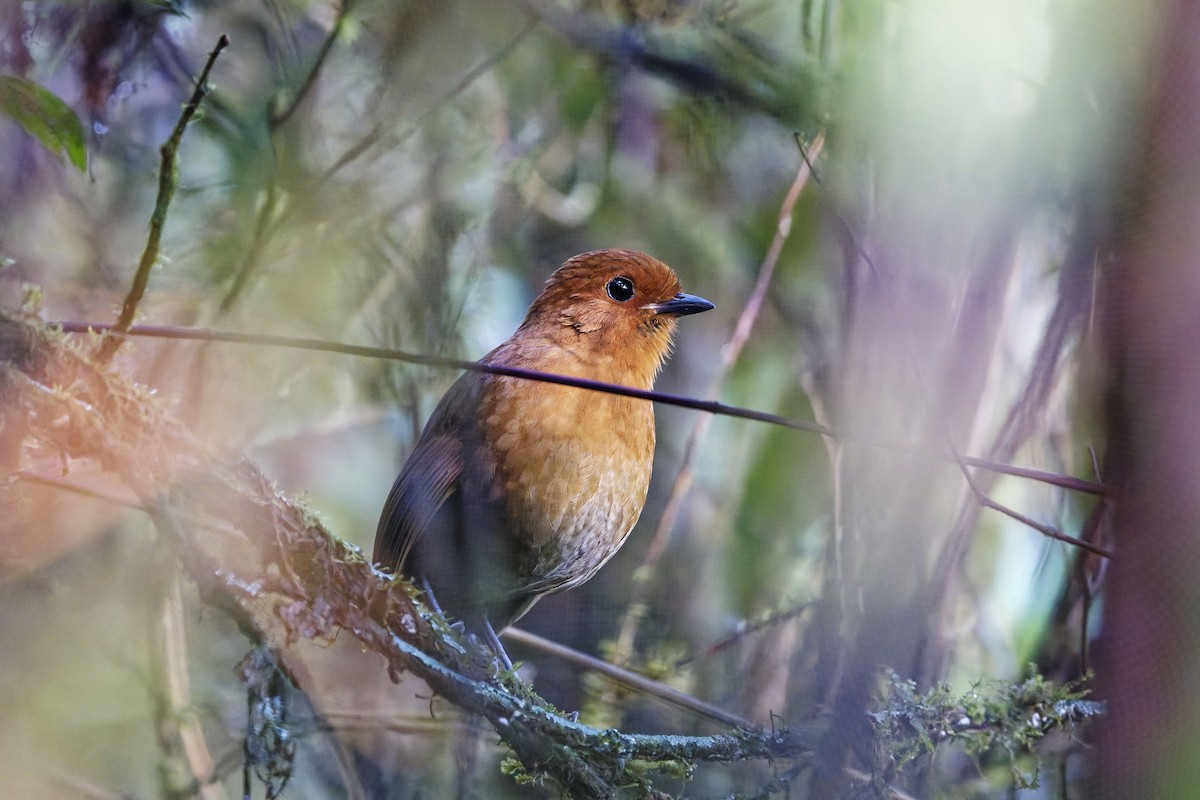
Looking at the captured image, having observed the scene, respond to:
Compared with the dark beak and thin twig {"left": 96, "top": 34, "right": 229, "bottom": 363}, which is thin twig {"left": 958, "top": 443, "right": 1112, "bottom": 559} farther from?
thin twig {"left": 96, "top": 34, "right": 229, "bottom": 363}

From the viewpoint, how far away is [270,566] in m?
1.11

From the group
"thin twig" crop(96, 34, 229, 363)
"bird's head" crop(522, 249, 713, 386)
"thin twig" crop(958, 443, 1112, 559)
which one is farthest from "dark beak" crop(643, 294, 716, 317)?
"thin twig" crop(96, 34, 229, 363)

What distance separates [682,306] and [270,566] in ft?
2.16

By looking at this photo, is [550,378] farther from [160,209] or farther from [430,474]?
[160,209]

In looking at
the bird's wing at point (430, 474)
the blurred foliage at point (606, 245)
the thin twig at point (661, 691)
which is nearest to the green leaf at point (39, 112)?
the blurred foliage at point (606, 245)

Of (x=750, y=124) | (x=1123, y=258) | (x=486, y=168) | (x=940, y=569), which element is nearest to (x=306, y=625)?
(x=486, y=168)

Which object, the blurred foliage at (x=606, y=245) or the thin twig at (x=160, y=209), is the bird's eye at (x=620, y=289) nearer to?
the blurred foliage at (x=606, y=245)

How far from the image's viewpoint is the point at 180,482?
3.51 ft

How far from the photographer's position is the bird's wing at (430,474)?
4.27ft

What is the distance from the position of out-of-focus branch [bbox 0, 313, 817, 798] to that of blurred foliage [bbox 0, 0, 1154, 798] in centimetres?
4

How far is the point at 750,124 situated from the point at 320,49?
1.94 ft

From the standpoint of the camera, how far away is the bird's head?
1.44 meters

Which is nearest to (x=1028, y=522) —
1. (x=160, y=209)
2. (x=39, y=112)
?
(x=160, y=209)

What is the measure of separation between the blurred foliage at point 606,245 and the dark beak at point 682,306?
2.1 inches
